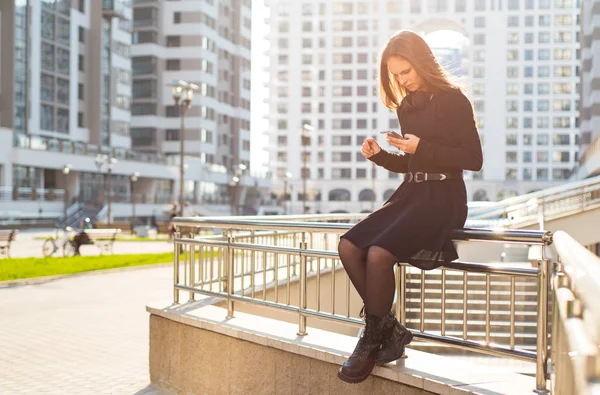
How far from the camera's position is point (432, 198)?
4227 mm

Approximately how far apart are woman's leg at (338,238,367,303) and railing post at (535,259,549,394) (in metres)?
0.97

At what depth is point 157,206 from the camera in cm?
7300

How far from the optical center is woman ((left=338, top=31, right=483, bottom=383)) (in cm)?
418

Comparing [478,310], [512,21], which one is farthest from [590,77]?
[478,310]

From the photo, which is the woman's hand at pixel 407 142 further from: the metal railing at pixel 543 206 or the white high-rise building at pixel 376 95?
the white high-rise building at pixel 376 95

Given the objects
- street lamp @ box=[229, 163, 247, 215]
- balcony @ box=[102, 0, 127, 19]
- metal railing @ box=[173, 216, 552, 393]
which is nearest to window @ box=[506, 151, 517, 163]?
street lamp @ box=[229, 163, 247, 215]

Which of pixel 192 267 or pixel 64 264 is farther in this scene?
pixel 64 264

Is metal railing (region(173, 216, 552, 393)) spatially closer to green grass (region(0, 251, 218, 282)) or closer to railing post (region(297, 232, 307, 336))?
railing post (region(297, 232, 307, 336))

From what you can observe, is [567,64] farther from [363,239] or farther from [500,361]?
[363,239]

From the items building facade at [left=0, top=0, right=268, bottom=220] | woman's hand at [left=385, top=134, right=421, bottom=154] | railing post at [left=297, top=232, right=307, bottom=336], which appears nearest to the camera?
woman's hand at [left=385, top=134, right=421, bottom=154]

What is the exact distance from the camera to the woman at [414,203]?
13.7 ft

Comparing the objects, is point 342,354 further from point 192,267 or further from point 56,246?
point 56,246

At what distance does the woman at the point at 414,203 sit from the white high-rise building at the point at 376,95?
10633 cm

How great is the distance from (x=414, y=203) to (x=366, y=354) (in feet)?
3.14
